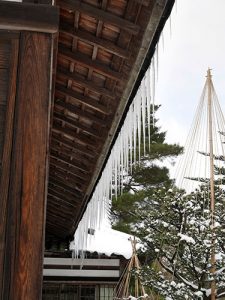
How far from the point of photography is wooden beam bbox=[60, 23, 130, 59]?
2162 mm

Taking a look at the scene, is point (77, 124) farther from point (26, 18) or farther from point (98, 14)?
point (26, 18)

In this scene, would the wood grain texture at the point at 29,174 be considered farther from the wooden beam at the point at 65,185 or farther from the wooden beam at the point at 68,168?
the wooden beam at the point at 65,185

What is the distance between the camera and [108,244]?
8992 millimetres

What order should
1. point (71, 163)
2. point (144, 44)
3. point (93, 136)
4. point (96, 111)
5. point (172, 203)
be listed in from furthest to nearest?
1. point (172, 203)
2. point (71, 163)
3. point (93, 136)
4. point (96, 111)
5. point (144, 44)

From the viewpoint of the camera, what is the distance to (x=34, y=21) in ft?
5.39

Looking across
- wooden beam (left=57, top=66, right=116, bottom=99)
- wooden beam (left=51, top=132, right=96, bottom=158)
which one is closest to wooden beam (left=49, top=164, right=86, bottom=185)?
wooden beam (left=51, top=132, right=96, bottom=158)

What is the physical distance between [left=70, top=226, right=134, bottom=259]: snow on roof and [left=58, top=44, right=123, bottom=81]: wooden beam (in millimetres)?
5947

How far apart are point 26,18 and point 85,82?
1.04 m

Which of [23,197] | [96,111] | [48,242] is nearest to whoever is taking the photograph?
[23,197]

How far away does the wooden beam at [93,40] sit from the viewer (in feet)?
7.09

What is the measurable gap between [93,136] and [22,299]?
2.11 m

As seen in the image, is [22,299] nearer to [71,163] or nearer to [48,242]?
[71,163]

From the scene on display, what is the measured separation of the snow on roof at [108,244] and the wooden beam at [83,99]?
5442mm

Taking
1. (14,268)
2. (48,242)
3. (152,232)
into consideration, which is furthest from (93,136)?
(48,242)
